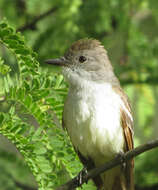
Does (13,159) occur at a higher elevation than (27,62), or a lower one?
lower

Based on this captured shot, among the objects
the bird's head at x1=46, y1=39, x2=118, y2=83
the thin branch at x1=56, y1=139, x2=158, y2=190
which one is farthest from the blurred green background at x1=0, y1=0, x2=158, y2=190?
the thin branch at x1=56, y1=139, x2=158, y2=190

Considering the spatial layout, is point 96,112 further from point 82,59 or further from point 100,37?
point 100,37

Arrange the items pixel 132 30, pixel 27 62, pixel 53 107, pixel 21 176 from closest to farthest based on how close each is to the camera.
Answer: pixel 27 62 → pixel 53 107 → pixel 21 176 → pixel 132 30

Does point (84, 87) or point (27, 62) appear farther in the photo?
point (84, 87)

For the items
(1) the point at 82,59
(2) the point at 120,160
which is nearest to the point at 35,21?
(1) the point at 82,59

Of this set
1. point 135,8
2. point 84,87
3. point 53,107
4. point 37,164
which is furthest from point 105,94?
point 135,8

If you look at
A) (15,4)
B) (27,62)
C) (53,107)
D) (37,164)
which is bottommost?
(37,164)

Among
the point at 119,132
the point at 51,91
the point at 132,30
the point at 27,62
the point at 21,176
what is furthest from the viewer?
the point at 132,30

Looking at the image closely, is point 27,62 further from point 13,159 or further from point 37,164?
point 13,159
